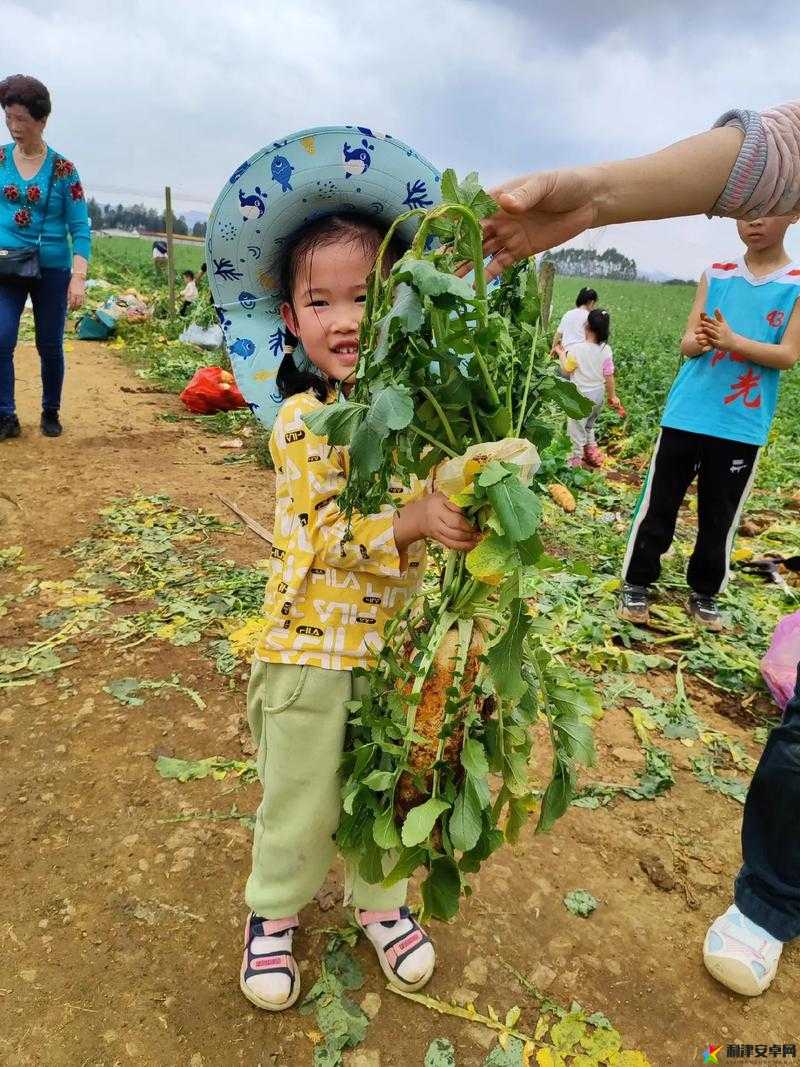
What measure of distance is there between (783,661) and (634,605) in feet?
2.61

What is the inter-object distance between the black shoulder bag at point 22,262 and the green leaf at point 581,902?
4.91 metres

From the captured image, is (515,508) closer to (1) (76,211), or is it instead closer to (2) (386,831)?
(2) (386,831)

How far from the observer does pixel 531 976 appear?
1.90m

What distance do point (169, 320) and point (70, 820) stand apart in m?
10.6

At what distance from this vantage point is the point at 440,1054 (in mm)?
1700

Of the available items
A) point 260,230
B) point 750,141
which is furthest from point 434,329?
point 750,141

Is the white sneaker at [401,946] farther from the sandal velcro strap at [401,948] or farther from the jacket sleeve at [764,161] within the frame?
the jacket sleeve at [764,161]

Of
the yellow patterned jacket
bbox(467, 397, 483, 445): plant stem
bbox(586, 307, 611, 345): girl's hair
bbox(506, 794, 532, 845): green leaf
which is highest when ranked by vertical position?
bbox(586, 307, 611, 345): girl's hair

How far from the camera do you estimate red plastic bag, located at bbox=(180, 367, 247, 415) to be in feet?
23.5

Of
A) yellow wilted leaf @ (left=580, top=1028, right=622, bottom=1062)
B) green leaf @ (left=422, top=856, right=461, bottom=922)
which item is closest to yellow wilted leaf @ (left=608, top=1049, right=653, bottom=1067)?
yellow wilted leaf @ (left=580, top=1028, right=622, bottom=1062)

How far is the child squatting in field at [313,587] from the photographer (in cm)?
148

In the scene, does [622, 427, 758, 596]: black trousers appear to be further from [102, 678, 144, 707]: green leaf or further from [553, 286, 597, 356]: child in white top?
[553, 286, 597, 356]: child in white top

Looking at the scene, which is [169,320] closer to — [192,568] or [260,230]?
[192,568]

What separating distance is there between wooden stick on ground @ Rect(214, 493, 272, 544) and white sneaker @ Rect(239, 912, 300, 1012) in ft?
8.79
